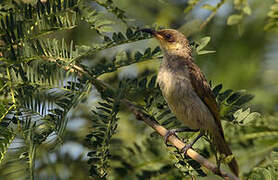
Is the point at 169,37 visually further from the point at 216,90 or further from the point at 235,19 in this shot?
the point at 216,90

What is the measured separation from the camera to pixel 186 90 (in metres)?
4.00

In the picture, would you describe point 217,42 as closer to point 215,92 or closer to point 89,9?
point 215,92

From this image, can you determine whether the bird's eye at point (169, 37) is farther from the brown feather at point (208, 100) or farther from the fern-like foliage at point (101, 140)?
the fern-like foliage at point (101, 140)

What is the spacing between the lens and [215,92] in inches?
117

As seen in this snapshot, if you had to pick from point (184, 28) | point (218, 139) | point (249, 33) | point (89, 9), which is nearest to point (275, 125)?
point (218, 139)

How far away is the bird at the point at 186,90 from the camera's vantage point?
3619mm

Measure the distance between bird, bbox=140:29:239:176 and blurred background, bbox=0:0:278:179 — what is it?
155 mm

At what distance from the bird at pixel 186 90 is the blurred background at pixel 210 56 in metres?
0.15

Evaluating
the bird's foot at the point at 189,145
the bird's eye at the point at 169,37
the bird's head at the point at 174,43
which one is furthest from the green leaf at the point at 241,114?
the bird's eye at the point at 169,37

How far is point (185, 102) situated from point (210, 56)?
1414 millimetres

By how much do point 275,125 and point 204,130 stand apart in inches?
23.0

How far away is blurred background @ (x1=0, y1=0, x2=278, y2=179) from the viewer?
3.78 metres

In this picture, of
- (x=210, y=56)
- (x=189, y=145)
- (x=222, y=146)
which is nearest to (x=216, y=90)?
(x=189, y=145)

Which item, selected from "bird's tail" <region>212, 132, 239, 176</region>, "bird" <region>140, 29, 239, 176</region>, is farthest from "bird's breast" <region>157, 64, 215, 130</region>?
"bird's tail" <region>212, 132, 239, 176</region>
